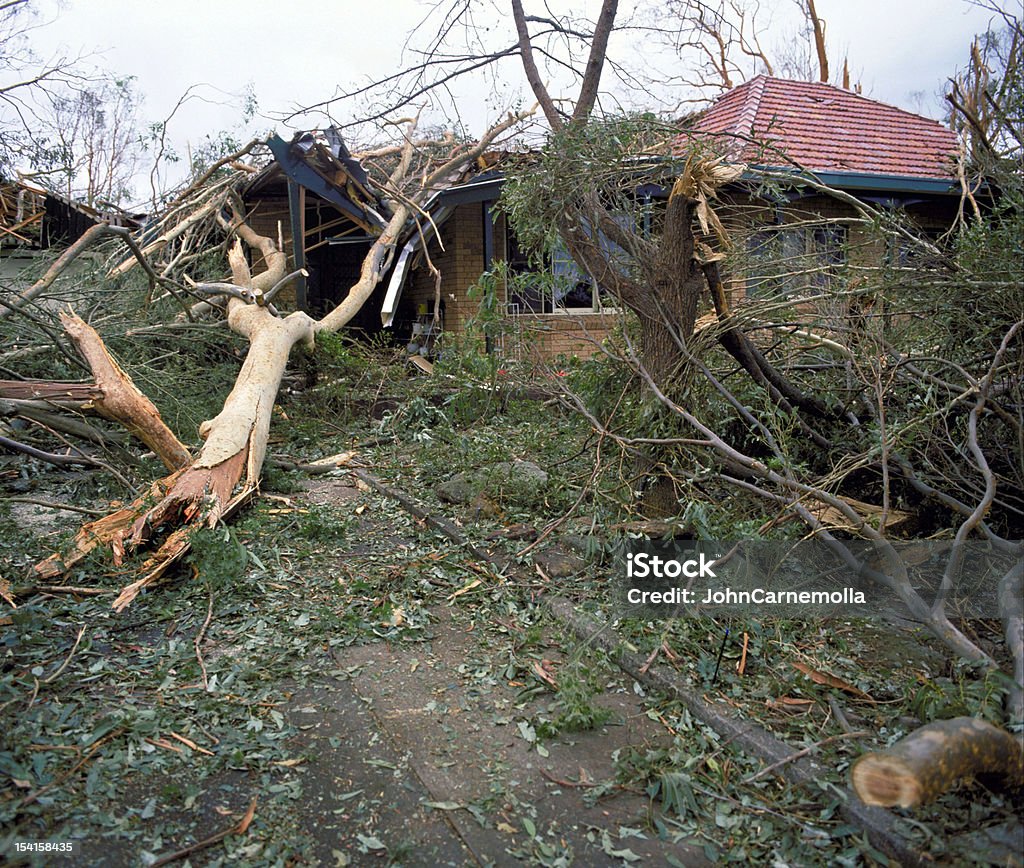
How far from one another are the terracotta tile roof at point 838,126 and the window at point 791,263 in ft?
23.3

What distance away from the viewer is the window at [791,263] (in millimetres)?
4688

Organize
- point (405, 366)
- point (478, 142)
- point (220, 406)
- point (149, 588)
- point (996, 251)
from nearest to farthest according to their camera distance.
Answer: point (996, 251), point (149, 588), point (220, 406), point (405, 366), point (478, 142)

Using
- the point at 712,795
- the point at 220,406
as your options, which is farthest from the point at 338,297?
the point at 712,795

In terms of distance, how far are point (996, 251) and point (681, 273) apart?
1583 mm

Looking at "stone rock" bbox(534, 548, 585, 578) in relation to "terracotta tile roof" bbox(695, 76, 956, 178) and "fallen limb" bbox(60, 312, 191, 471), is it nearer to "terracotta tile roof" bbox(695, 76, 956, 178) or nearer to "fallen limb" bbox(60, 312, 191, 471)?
"fallen limb" bbox(60, 312, 191, 471)

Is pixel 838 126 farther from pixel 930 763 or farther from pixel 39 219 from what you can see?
pixel 930 763

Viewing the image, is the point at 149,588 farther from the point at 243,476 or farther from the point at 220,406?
the point at 220,406

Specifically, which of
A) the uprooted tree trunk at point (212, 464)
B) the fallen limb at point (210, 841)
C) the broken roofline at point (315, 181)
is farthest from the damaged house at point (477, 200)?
the fallen limb at point (210, 841)

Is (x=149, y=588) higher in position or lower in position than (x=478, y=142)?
lower

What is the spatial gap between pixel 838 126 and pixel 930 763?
44.9ft

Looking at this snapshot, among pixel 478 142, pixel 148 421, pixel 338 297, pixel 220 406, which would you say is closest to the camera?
pixel 148 421

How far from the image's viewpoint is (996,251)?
390 cm

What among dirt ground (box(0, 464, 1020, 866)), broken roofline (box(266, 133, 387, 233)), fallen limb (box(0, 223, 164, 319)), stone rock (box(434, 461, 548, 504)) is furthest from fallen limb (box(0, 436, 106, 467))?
broken roofline (box(266, 133, 387, 233))

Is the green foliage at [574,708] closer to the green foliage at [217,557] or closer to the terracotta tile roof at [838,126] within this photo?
the green foliage at [217,557]
